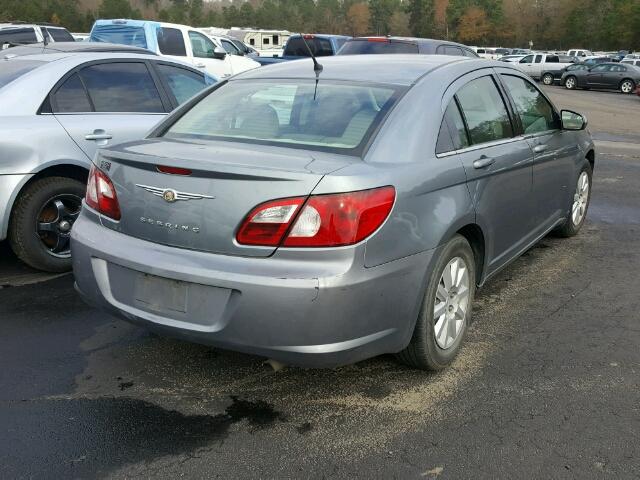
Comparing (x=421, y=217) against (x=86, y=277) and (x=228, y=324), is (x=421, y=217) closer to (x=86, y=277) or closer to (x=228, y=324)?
(x=228, y=324)

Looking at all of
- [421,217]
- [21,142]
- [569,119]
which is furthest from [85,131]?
[569,119]

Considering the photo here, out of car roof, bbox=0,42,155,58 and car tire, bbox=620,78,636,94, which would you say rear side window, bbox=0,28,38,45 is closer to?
car roof, bbox=0,42,155,58

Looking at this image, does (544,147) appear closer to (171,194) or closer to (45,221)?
(171,194)

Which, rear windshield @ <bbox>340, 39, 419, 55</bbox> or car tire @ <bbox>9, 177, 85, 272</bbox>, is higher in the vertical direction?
rear windshield @ <bbox>340, 39, 419, 55</bbox>

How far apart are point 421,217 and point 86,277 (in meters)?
1.69

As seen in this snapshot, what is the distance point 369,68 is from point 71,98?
2.60 metres

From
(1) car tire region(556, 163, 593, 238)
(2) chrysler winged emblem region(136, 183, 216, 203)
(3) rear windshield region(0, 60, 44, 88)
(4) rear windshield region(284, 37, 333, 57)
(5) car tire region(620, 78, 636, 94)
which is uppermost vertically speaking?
(3) rear windshield region(0, 60, 44, 88)

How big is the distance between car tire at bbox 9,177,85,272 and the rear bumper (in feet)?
6.58

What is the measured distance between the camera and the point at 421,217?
313cm

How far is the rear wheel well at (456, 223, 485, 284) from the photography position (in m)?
3.70

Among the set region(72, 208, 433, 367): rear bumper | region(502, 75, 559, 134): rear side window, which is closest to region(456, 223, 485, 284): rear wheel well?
region(72, 208, 433, 367): rear bumper

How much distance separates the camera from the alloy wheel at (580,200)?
601cm

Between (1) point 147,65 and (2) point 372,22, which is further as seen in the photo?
(2) point 372,22

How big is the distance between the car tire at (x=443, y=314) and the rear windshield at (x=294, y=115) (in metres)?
0.75
